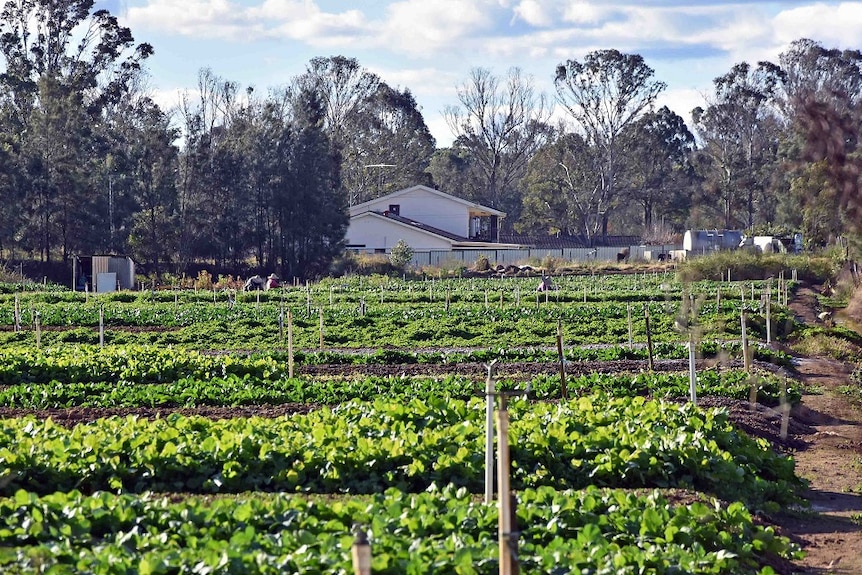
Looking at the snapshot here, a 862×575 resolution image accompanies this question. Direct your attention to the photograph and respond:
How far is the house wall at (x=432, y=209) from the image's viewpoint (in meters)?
78.3

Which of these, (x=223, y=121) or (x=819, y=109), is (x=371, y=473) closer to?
(x=819, y=109)

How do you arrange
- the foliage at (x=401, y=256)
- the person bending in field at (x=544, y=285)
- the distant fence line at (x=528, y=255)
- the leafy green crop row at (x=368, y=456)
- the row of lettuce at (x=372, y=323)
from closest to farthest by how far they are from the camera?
1. the leafy green crop row at (x=368, y=456)
2. the row of lettuce at (x=372, y=323)
3. the person bending in field at (x=544, y=285)
4. the foliage at (x=401, y=256)
5. the distant fence line at (x=528, y=255)

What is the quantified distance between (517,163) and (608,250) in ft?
61.0

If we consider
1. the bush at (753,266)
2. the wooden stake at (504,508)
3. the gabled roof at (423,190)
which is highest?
the gabled roof at (423,190)

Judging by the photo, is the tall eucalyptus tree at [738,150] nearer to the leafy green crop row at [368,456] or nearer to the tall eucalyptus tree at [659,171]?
the tall eucalyptus tree at [659,171]

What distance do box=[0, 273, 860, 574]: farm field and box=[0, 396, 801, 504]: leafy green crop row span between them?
0.9 inches

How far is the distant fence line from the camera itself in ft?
230

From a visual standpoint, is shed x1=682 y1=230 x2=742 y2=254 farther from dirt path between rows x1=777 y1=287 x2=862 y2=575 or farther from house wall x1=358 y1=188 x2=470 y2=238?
dirt path between rows x1=777 y1=287 x2=862 y2=575

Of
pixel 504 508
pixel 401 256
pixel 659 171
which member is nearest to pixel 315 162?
pixel 401 256

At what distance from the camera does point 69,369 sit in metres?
19.6

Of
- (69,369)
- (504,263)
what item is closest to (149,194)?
(504,263)

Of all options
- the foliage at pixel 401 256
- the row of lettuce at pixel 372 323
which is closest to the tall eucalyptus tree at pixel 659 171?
the foliage at pixel 401 256

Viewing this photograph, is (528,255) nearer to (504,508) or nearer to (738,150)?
(738,150)

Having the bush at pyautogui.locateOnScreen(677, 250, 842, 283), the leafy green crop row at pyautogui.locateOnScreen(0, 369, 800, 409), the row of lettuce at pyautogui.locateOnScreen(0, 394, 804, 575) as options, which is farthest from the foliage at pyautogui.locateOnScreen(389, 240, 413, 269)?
the row of lettuce at pyautogui.locateOnScreen(0, 394, 804, 575)
